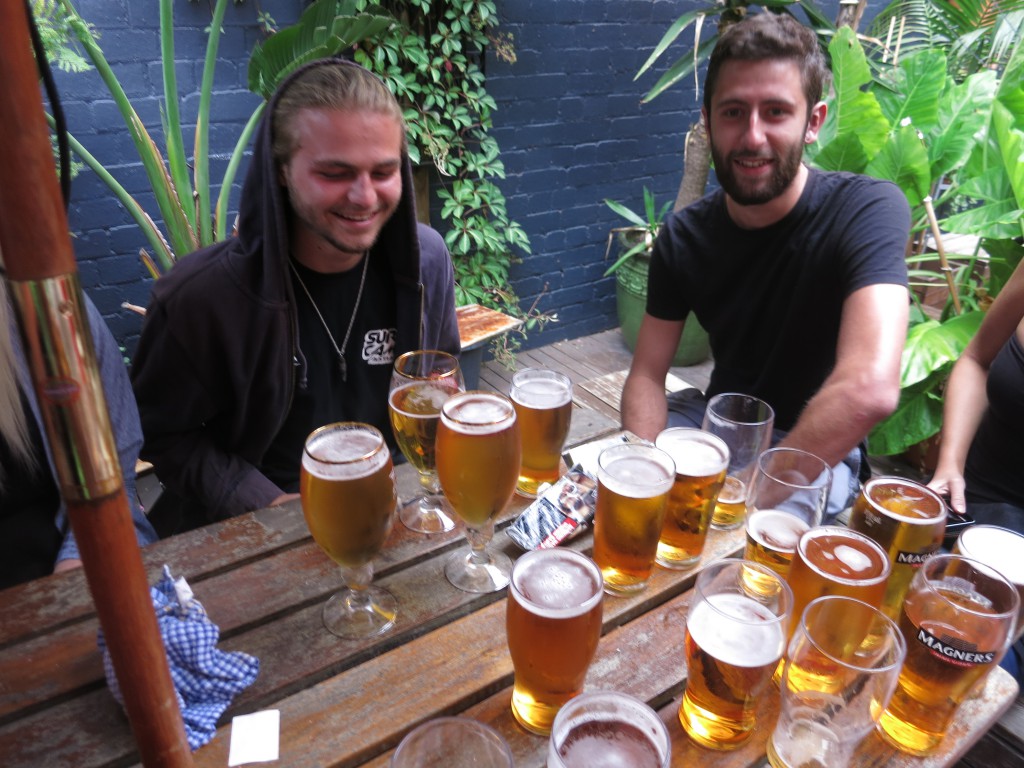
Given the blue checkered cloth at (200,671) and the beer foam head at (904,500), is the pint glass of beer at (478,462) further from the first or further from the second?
the beer foam head at (904,500)

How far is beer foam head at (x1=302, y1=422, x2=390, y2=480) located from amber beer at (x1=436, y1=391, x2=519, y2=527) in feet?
0.30

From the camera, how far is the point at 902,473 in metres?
3.21

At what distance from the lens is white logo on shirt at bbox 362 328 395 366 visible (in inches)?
76.4

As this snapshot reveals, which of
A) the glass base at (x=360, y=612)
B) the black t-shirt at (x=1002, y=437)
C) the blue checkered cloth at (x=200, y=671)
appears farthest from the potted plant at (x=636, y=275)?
the blue checkered cloth at (x=200, y=671)

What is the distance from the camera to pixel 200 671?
840mm

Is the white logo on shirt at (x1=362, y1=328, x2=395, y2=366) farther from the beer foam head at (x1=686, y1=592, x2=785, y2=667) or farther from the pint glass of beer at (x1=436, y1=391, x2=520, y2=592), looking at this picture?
the beer foam head at (x1=686, y1=592, x2=785, y2=667)

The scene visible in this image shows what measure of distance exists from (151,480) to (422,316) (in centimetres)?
175

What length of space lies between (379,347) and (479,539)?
1.02 m

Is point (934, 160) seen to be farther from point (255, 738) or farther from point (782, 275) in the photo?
point (255, 738)

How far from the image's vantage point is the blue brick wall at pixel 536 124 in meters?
2.84

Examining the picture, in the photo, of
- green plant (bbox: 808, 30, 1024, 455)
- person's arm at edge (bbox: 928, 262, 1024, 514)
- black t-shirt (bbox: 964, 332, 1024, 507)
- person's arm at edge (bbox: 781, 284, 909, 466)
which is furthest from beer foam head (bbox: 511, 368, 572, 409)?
green plant (bbox: 808, 30, 1024, 455)

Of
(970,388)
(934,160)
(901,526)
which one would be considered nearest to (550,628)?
(901,526)

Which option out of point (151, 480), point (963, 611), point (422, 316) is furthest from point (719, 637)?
point (151, 480)

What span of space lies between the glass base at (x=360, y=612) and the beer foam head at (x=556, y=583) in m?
0.27
